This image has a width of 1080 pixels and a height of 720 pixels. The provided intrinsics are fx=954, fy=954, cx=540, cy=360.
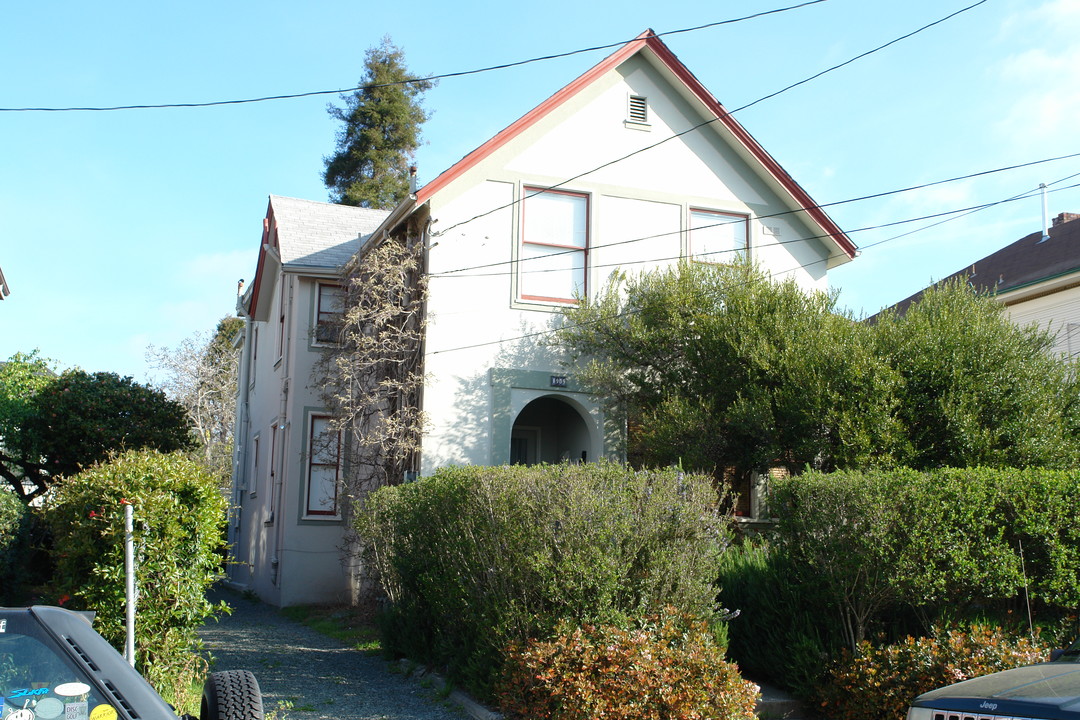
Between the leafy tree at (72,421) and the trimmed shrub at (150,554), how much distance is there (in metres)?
9.06

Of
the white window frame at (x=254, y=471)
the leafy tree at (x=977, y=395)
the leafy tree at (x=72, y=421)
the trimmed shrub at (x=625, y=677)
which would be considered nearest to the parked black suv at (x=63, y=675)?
the trimmed shrub at (x=625, y=677)

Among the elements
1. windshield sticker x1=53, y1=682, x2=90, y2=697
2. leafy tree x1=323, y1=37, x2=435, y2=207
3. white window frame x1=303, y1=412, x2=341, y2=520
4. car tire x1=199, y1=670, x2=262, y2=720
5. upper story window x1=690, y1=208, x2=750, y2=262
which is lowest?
car tire x1=199, y1=670, x2=262, y2=720

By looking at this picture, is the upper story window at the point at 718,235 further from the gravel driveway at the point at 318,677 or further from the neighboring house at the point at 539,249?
the gravel driveway at the point at 318,677

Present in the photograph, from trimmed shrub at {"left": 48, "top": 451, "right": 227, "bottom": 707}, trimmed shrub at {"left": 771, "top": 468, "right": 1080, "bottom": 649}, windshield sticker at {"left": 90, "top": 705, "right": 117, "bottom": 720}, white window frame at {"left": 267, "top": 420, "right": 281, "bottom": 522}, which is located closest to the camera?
windshield sticker at {"left": 90, "top": 705, "right": 117, "bottom": 720}

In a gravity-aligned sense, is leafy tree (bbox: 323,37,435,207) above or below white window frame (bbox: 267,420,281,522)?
above

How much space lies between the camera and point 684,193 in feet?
53.1

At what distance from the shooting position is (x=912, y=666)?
786cm

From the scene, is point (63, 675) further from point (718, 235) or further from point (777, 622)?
point (718, 235)

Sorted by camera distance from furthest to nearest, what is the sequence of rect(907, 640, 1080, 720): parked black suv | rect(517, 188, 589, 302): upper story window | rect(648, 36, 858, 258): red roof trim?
rect(648, 36, 858, 258): red roof trim
rect(517, 188, 589, 302): upper story window
rect(907, 640, 1080, 720): parked black suv

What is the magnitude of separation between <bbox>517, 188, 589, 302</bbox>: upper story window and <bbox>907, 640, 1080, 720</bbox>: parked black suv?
33.8 ft

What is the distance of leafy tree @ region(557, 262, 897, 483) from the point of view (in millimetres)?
11484

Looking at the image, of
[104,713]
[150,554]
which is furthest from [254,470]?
[104,713]

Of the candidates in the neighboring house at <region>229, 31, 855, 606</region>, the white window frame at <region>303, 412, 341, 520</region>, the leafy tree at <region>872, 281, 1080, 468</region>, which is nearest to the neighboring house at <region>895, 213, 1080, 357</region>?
the neighboring house at <region>229, 31, 855, 606</region>

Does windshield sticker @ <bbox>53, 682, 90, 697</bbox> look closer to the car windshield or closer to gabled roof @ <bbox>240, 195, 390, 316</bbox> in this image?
the car windshield
